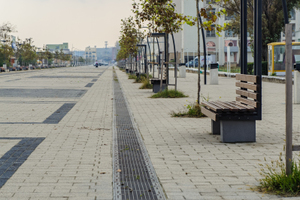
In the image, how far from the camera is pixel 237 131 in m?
7.27

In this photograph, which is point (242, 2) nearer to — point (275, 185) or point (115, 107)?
point (275, 185)

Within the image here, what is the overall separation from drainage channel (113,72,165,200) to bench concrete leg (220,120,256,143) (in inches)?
51.0

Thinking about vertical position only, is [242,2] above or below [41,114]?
above

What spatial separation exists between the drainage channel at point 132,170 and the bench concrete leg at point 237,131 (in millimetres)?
1295

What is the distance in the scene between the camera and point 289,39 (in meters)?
4.36

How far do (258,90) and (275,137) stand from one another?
1248 millimetres

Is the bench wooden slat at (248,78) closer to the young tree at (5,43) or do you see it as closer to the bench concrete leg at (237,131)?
the bench concrete leg at (237,131)

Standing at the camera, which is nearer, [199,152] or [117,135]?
[199,152]

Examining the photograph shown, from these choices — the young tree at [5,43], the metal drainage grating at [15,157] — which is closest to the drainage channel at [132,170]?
the metal drainage grating at [15,157]

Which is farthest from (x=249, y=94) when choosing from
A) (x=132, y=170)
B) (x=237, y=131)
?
(x=132, y=170)

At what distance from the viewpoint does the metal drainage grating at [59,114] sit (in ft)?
33.1

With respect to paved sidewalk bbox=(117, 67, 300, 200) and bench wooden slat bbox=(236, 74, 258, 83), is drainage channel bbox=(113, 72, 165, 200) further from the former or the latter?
bench wooden slat bbox=(236, 74, 258, 83)

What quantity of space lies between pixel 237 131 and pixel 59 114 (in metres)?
5.56

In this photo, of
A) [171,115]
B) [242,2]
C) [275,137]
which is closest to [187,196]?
[275,137]
